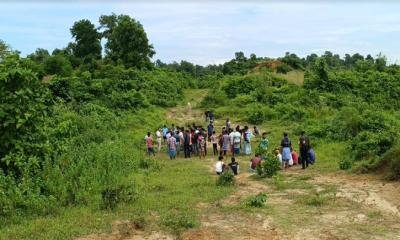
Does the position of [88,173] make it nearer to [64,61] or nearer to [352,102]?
[352,102]

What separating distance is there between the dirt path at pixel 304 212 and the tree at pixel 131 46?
34177 mm

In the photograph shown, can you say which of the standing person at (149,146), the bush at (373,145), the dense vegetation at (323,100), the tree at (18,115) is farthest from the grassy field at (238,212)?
the dense vegetation at (323,100)

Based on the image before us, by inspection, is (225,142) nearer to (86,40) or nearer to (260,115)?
(260,115)

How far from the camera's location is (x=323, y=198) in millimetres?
12500

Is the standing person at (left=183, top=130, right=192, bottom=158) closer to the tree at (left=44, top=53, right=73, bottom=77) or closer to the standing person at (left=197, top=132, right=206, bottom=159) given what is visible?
the standing person at (left=197, top=132, right=206, bottom=159)

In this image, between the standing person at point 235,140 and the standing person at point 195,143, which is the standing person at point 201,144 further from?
the standing person at point 235,140

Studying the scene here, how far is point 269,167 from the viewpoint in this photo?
15.5m

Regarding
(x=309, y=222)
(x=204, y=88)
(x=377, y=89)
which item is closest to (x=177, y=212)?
(x=309, y=222)

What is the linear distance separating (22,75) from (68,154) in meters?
3.05

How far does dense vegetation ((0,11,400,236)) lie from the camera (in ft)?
40.0

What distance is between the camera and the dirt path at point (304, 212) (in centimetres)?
998

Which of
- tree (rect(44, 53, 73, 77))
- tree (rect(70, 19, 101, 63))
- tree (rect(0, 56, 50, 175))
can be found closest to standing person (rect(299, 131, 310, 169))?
A: tree (rect(0, 56, 50, 175))

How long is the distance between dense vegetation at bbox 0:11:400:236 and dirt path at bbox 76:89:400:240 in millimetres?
1601

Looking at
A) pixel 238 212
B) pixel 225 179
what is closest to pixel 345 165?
pixel 225 179
